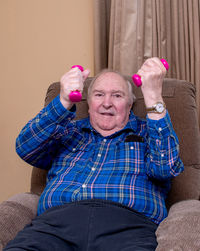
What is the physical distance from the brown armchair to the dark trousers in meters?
0.06

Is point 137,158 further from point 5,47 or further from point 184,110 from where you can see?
point 5,47

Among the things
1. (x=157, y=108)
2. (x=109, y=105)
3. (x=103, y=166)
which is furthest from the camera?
(x=109, y=105)

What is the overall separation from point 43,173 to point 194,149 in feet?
2.36

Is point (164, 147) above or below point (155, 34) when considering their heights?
below

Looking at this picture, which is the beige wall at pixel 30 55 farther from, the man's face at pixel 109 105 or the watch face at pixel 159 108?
the watch face at pixel 159 108

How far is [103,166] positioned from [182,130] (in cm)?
47

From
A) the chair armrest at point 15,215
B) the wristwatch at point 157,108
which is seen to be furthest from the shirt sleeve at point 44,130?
the wristwatch at point 157,108

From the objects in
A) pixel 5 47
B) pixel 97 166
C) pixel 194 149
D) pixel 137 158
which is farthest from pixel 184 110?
pixel 5 47

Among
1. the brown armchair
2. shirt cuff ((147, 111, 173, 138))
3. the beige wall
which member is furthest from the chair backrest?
the beige wall

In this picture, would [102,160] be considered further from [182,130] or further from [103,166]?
[182,130]

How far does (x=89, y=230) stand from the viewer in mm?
942

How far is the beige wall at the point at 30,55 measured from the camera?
1.98 metres

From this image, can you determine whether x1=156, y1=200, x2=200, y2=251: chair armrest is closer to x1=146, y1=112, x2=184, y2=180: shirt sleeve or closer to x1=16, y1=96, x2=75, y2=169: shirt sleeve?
x1=146, y1=112, x2=184, y2=180: shirt sleeve

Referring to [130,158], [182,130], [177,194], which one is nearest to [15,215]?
[130,158]
